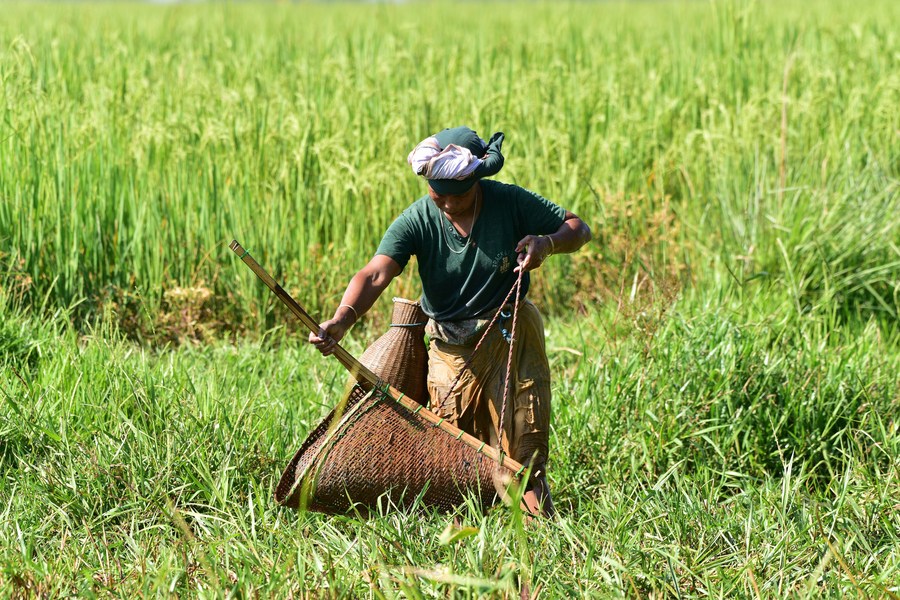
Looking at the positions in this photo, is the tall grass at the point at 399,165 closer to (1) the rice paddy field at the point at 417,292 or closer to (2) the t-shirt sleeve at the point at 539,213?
(1) the rice paddy field at the point at 417,292

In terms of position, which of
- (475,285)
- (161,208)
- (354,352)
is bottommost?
(354,352)

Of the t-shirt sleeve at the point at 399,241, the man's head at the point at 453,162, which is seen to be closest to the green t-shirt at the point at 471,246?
the t-shirt sleeve at the point at 399,241

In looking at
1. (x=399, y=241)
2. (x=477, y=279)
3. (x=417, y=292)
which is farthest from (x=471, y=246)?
(x=417, y=292)

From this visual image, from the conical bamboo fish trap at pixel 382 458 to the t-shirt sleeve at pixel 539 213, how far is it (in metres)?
0.62

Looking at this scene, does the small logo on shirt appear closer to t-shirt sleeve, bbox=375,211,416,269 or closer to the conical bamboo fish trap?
t-shirt sleeve, bbox=375,211,416,269

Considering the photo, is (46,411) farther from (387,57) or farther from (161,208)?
(387,57)

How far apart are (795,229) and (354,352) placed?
6.53ft

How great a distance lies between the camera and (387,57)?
6.38 metres

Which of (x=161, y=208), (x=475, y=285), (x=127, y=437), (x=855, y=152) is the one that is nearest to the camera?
(x=475, y=285)

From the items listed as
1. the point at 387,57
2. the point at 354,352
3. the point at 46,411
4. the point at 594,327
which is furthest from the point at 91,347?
the point at 387,57

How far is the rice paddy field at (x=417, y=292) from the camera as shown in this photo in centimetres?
270

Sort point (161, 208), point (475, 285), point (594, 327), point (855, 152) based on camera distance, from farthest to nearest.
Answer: point (855, 152), point (161, 208), point (594, 327), point (475, 285)

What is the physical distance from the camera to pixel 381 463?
283cm

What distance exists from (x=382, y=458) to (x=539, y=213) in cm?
83
